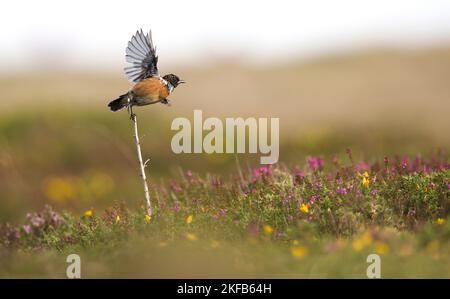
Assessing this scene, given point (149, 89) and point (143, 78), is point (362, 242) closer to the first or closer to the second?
point (149, 89)

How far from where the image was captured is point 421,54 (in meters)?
23.3

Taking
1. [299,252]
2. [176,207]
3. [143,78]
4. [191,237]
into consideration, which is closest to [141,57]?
[143,78]

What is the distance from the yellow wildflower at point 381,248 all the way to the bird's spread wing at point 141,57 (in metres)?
3.02

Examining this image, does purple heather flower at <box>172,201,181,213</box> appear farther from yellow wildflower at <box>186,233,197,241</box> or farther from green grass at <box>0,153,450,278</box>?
yellow wildflower at <box>186,233,197,241</box>

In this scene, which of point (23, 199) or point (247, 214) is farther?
point (23, 199)

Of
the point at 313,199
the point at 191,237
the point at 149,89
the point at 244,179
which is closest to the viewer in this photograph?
the point at 191,237

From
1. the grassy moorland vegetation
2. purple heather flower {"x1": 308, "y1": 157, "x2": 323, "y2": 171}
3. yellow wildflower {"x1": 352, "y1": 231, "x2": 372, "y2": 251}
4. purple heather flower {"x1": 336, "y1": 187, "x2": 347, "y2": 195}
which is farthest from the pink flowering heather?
yellow wildflower {"x1": 352, "y1": 231, "x2": 372, "y2": 251}

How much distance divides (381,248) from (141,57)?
3279mm

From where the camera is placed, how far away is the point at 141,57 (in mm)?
7113

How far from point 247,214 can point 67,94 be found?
1383 cm

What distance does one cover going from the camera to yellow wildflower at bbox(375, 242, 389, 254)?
19.4 ft

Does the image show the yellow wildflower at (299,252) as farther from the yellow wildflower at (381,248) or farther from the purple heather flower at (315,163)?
the purple heather flower at (315,163)
